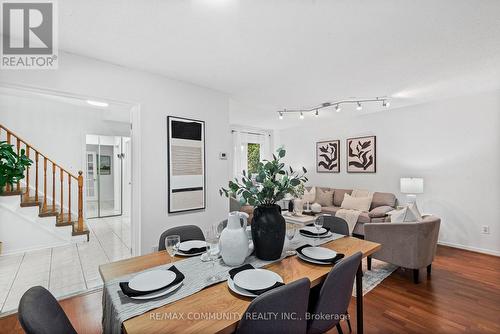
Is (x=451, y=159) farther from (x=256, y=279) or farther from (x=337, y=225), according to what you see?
(x=256, y=279)

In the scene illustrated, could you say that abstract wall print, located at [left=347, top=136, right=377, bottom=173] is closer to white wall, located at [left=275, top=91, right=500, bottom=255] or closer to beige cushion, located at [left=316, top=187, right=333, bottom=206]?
white wall, located at [left=275, top=91, right=500, bottom=255]

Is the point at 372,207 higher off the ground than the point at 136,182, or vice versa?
the point at 136,182

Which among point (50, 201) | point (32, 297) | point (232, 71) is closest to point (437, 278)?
point (232, 71)

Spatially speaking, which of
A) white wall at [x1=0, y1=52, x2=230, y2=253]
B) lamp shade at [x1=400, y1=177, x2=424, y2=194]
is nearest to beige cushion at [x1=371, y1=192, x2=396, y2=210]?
lamp shade at [x1=400, y1=177, x2=424, y2=194]

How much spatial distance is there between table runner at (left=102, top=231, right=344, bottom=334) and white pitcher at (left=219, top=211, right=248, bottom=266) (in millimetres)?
69

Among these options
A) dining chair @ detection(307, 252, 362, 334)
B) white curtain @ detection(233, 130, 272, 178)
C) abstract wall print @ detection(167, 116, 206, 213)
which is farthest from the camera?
white curtain @ detection(233, 130, 272, 178)

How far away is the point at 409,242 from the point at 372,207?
6.27 ft

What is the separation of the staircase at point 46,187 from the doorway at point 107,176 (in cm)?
88

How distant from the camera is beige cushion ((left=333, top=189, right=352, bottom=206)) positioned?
16.7 ft

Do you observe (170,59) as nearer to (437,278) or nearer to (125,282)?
(125,282)

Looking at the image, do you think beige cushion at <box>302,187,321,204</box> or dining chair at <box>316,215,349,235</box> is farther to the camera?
beige cushion at <box>302,187,321,204</box>

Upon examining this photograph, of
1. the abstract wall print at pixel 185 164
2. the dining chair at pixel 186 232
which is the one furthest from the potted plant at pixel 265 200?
the abstract wall print at pixel 185 164

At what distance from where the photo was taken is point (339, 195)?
5.14m

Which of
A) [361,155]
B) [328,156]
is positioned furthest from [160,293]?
[328,156]
